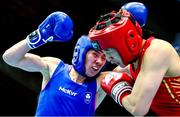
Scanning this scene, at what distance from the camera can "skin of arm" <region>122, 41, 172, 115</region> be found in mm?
1831

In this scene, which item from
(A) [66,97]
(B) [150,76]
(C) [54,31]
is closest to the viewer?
(B) [150,76]

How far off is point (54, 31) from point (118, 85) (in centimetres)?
67

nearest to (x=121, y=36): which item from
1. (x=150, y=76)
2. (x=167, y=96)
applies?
(x=150, y=76)

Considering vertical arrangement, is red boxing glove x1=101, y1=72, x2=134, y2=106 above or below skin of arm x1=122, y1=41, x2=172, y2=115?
below

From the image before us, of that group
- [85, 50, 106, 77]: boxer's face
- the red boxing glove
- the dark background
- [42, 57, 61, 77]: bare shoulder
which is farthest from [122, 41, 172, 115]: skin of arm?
the dark background

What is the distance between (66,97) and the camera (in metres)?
2.59

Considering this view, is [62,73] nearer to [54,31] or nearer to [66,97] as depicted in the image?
[66,97]

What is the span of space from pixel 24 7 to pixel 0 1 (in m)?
0.30

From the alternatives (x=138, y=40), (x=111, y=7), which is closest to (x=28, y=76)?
(x=111, y=7)

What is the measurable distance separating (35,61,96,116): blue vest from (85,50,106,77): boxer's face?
10 cm

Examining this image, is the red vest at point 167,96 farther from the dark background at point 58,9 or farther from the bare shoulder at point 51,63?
the dark background at point 58,9

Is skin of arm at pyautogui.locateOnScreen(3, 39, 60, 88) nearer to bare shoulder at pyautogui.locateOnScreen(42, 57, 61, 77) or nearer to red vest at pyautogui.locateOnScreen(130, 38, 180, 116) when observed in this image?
bare shoulder at pyautogui.locateOnScreen(42, 57, 61, 77)

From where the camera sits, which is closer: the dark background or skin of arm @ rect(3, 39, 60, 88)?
skin of arm @ rect(3, 39, 60, 88)

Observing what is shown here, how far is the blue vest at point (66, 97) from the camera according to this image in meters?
2.58
